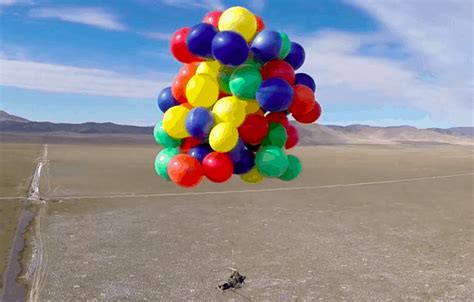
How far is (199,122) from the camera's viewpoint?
21.7ft

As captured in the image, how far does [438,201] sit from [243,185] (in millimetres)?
13568

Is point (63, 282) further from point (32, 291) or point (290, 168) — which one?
point (290, 168)

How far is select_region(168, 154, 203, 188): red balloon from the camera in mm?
6871

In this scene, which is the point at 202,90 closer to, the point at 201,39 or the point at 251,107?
the point at 201,39

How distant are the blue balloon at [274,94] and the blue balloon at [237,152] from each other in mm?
793

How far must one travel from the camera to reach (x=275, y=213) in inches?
949

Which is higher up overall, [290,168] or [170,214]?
[290,168]

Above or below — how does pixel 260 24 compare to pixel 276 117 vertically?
above

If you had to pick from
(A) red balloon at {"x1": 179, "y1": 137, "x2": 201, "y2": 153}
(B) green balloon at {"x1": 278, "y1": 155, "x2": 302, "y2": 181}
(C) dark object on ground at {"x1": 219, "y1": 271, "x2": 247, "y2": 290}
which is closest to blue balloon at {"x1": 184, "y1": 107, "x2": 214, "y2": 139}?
(A) red balloon at {"x1": 179, "y1": 137, "x2": 201, "y2": 153}

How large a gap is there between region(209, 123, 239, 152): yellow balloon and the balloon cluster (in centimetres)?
1

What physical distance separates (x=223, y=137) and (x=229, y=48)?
1.24m

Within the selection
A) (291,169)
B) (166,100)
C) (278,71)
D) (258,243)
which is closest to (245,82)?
(278,71)

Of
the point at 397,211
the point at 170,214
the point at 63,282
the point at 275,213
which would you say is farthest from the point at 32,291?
the point at 397,211

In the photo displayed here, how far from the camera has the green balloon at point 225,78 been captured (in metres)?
7.07
